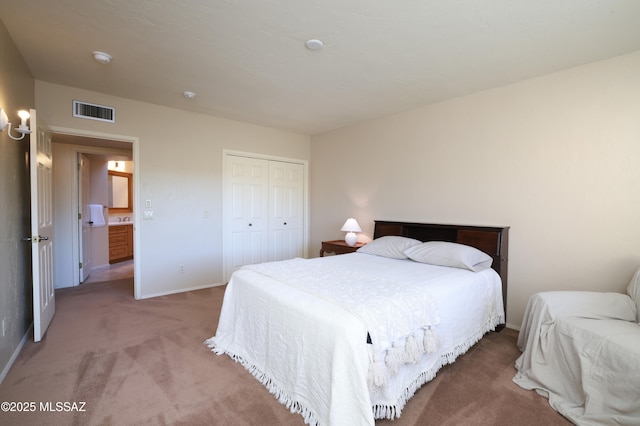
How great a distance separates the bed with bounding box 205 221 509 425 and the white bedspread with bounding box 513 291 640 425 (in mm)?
431

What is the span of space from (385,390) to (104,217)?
578 centimetres

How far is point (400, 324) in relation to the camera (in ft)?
5.62

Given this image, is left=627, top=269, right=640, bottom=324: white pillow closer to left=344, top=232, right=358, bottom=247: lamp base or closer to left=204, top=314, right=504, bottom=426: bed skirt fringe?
left=204, top=314, right=504, bottom=426: bed skirt fringe

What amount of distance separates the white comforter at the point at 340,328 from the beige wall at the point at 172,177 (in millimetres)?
1813

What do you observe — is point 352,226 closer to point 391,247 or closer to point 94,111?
point 391,247

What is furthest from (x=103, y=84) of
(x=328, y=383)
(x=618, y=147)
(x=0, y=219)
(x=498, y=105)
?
(x=618, y=147)

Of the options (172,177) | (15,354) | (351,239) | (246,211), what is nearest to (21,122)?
(172,177)

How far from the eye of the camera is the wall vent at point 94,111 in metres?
3.25

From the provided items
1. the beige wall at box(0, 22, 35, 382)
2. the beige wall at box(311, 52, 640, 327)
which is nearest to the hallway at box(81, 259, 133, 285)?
the beige wall at box(0, 22, 35, 382)

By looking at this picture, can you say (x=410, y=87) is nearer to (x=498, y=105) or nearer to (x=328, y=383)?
(x=498, y=105)

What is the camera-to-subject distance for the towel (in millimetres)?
5094

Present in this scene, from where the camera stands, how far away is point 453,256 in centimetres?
265

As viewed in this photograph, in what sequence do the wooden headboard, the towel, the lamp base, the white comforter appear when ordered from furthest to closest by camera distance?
the towel < the lamp base < the wooden headboard < the white comforter

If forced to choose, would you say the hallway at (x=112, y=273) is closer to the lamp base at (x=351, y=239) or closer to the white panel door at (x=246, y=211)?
the white panel door at (x=246, y=211)
